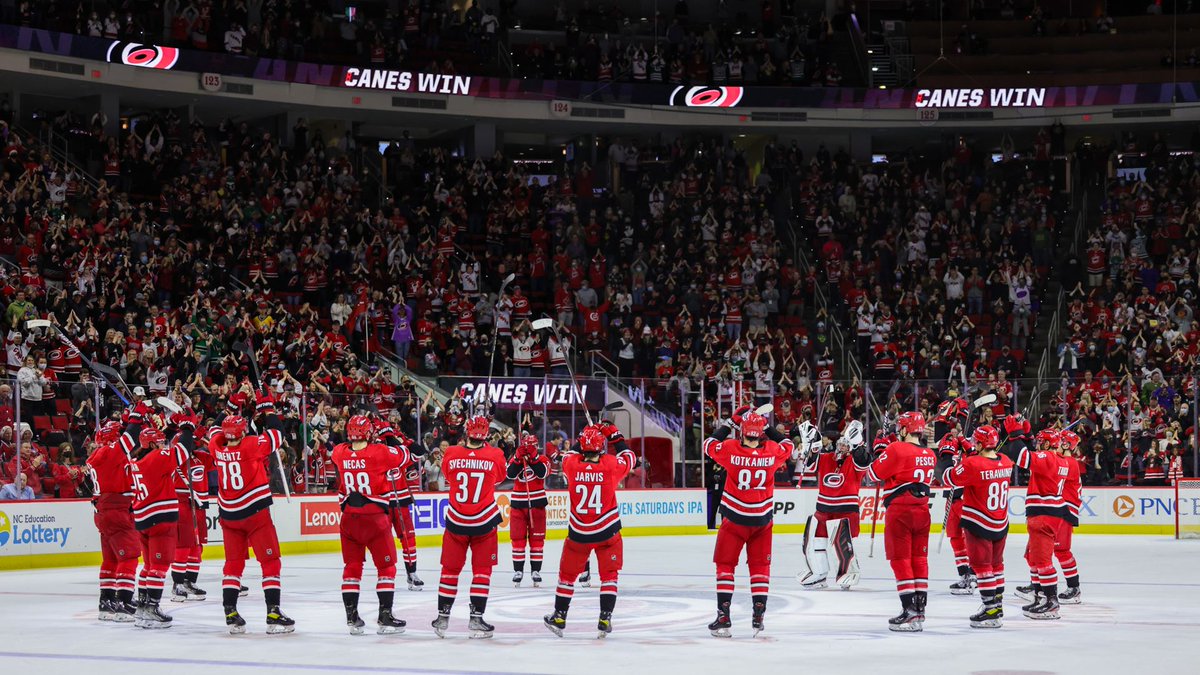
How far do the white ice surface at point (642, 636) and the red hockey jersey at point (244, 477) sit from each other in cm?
110

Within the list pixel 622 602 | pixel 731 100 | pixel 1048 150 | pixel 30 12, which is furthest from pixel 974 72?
pixel 622 602

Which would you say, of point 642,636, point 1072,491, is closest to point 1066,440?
point 1072,491

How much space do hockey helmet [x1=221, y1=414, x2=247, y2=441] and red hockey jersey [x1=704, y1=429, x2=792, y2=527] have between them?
4077 millimetres

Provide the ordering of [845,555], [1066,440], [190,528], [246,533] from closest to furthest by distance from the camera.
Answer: [246,533] < [1066,440] < [190,528] < [845,555]

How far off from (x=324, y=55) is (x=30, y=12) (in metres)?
6.55

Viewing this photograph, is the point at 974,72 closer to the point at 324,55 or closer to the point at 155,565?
the point at 324,55

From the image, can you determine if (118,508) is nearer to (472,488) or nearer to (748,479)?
(472,488)

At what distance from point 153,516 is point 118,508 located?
426mm

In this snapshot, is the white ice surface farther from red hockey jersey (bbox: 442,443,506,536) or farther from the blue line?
red hockey jersey (bbox: 442,443,506,536)

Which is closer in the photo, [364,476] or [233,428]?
[364,476]

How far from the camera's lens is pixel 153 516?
46.2 ft

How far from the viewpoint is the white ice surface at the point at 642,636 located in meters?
11.4

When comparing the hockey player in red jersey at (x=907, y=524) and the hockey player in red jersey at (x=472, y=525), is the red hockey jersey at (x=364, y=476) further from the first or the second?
the hockey player in red jersey at (x=907, y=524)

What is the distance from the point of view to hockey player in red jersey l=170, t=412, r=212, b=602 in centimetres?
1631
